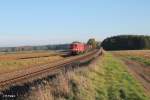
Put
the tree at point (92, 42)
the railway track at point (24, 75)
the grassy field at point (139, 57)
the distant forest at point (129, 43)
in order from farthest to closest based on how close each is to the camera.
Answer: the distant forest at point (129, 43)
the tree at point (92, 42)
the grassy field at point (139, 57)
the railway track at point (24, 75)

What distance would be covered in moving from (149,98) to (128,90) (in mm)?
1207

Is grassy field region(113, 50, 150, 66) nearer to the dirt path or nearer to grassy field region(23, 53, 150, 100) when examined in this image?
the dirt path

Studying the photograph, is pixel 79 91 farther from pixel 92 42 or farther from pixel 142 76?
pixel 92 42

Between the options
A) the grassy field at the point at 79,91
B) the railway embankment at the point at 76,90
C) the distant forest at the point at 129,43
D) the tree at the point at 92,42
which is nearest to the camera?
the railway embankment at the point at 76,90

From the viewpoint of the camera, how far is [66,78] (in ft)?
62.3

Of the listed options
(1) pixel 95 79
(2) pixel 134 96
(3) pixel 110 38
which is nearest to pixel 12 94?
(2) pixel 134 96

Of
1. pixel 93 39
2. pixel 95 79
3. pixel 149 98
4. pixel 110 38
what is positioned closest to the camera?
pixel 149 98

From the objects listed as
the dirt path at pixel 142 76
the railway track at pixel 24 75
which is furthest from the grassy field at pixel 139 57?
the railway track at pixel 24 75

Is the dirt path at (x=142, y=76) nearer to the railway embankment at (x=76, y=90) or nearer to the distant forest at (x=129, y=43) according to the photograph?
the railway embankment at (x=76, y=90)

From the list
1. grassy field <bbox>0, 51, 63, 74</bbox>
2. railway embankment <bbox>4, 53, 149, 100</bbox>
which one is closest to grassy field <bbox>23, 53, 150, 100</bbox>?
railway embankment <bbox>4, 53, 149, 100</bbox>

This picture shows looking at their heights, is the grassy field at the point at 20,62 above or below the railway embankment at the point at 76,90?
below

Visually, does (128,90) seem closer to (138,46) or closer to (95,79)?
(95,79)

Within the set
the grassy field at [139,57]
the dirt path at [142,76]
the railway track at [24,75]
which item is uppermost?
the railway track at [24,75]

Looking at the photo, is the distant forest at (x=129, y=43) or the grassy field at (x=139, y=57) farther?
the distant forest at (x=129, y=43)
